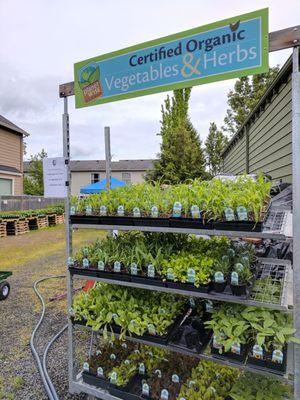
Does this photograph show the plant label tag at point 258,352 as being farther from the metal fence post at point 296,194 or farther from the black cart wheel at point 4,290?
the black cart wheel at point 4,290

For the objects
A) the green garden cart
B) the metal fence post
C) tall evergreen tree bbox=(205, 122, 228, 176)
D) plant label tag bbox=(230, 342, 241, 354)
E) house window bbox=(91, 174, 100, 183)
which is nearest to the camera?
the metal fence post

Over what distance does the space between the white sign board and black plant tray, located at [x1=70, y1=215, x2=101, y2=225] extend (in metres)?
0.23

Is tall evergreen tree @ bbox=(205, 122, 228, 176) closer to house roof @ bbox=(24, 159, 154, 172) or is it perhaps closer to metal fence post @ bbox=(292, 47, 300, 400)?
house roof @ bbox=(24, 159, 154, 172)

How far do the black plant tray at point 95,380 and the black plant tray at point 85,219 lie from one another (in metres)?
1.25

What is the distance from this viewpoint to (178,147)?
15922 millimetres

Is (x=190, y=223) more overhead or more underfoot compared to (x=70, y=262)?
more overhead

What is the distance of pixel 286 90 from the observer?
427cm

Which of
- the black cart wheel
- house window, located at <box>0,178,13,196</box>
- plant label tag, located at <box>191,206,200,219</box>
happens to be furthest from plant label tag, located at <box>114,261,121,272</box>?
house window, located at <box>0,178,13,196</box>

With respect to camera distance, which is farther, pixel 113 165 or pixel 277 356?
pixel 113 165

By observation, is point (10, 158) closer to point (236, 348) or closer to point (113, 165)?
point (236, 348)

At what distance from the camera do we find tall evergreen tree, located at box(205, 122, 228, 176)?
69.9 feet

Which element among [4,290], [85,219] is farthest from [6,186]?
[85,219]

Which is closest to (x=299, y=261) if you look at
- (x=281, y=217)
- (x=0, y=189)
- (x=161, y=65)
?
(x=281, y=217)

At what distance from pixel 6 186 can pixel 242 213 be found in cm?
1462
